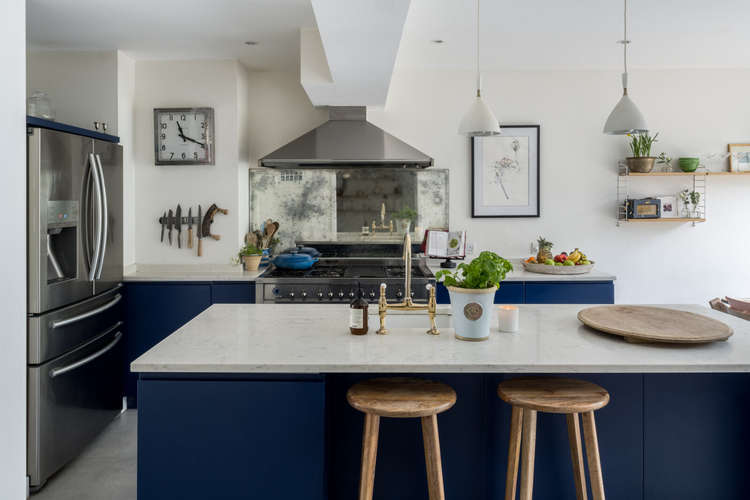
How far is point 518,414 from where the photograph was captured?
1833mm

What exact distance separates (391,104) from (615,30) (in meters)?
1.73

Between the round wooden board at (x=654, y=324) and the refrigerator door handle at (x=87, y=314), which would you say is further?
the refrigerator door handle at (x=87, y=314)

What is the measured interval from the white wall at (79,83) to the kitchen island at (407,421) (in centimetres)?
231

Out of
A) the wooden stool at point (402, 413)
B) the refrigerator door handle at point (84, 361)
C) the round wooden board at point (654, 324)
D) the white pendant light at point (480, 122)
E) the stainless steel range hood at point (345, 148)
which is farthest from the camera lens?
the stainless steel range hood at point (345, 148)

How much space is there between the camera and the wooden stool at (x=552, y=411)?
170cm

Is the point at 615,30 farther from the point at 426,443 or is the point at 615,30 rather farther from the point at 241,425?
the point at 241,425

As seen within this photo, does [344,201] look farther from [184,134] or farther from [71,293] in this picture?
[71,293]

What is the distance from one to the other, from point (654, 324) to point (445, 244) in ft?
7.88

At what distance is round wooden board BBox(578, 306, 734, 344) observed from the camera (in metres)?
1.86

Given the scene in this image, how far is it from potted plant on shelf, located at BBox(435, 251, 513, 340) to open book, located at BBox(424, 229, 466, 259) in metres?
2.35

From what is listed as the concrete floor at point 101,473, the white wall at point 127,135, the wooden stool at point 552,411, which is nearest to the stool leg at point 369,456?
the wooden stool at point 552,411

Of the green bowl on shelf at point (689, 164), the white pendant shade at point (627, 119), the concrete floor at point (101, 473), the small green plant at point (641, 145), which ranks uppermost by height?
the small green plant at point (641, 145)

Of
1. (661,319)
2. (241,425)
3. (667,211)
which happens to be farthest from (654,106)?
(241,425)

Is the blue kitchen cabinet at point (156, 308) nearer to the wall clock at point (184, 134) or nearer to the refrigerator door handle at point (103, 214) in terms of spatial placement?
the refrigerator door handle at point (103, 214)
